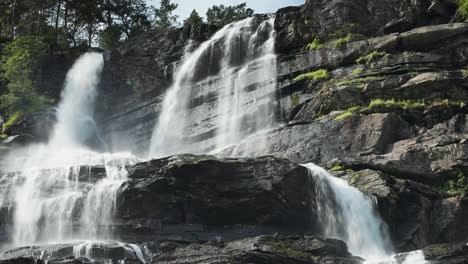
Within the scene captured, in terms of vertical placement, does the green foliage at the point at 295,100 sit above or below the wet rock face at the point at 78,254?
above

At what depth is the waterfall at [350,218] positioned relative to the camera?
19375 millimetres

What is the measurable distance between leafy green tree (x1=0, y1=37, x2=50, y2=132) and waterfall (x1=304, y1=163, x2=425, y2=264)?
20004mm

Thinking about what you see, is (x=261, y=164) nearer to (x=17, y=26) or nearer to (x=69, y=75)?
(x=69, y=75)

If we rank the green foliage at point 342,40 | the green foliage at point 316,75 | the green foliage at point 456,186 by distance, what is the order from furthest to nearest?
the green foliage at point 342,40
the green foliage at point 316,75
the green foliage at point 456,186

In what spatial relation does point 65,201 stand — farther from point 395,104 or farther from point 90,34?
point 90,34

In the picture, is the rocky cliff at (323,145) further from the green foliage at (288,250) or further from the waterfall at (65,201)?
the waterfall at (65,201)

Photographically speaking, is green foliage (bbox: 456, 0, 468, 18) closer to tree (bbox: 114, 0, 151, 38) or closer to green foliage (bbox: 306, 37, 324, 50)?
green foliage (bbox: 306, 37, 324, 50)

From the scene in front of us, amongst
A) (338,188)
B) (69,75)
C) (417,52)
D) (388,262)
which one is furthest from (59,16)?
(388,262)

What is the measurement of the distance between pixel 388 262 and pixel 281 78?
15.2 m

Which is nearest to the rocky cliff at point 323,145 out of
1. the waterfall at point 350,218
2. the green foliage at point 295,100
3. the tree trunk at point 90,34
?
the green foliage at point 295,100

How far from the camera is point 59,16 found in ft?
153

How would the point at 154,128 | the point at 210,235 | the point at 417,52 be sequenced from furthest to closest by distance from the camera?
the point at 154,128, the point at 417,52, the point at 210,235

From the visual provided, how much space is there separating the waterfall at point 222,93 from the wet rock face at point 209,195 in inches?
322

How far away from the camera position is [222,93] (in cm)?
3103
